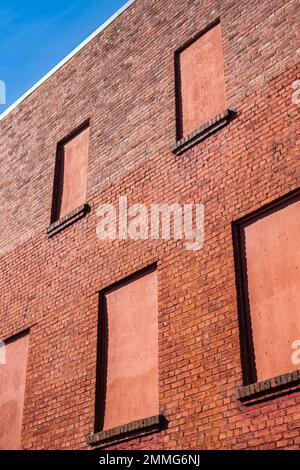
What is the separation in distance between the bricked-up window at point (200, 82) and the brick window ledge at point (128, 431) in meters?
4.02

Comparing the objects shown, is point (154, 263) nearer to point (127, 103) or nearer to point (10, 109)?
point (127, 103)

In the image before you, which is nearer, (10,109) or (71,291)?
(71,291)

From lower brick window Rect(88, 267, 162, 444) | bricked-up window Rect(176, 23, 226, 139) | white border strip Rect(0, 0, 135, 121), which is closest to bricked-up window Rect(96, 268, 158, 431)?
lower brick window Rect(88, 267, 162, 444)

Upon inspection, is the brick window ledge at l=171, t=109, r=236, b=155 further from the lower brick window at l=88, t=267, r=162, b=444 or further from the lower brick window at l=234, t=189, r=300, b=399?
the lower brick window at l=88, t=267, r=162, b=444

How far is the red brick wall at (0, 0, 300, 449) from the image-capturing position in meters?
7.38

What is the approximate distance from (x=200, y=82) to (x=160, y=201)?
2.06 m

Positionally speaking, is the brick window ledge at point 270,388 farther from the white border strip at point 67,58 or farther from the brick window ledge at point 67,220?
the white border strip at point 67,58

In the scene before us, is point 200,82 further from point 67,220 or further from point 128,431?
point 128,431

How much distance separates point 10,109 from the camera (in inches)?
544

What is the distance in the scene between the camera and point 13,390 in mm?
9945

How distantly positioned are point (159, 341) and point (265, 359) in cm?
152

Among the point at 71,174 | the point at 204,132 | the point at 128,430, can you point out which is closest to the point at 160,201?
the point at 204,132

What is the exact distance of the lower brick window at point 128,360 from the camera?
7.98 metres

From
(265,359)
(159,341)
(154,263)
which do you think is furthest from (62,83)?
(265,359)
